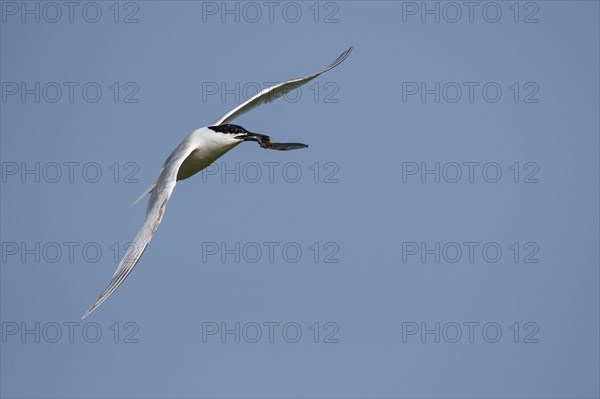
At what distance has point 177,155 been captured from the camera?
18.0 m

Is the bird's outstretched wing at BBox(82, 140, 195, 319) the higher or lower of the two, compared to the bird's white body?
lower

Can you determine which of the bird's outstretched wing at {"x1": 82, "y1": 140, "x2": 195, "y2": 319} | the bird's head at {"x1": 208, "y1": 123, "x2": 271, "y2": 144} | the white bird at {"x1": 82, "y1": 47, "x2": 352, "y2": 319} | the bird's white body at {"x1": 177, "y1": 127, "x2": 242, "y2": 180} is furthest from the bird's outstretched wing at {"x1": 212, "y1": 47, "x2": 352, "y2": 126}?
the bird's outstretched wing at {"x1": 82, "y1": 140, "x2": 195, "y2": 319}

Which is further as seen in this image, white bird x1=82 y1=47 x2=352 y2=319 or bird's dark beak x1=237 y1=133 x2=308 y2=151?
bird's dark beak x1=237 y1=133 x2=308 y2=151

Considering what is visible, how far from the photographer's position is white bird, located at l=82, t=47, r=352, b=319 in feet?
45.3

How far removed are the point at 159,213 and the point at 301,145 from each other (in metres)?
5.01

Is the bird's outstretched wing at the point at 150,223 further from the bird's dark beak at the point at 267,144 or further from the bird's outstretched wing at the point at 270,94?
the bird's outstretched wing at the point at 270,94

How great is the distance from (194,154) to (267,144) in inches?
55.6

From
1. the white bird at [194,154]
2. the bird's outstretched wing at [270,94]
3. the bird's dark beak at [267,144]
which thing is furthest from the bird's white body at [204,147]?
the bird's outstretched wing at [270,94]

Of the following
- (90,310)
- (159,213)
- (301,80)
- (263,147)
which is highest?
(301,80)

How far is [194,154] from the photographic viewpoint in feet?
60.4

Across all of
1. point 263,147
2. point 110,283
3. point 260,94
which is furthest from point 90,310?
point 260,94

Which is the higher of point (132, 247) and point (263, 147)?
point (263, 147)

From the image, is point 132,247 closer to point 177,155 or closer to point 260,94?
point 177,155

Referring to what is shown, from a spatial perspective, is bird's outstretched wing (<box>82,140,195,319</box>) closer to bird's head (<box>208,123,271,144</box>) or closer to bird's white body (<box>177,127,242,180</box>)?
bird's white body (<box>177,127,242,180</box>)
